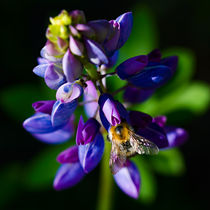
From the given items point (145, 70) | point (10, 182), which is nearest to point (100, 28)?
point (145, 70)

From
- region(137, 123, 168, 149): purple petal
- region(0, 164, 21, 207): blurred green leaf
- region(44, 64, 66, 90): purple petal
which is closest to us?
region(44, 64, 66, 90): purple petal

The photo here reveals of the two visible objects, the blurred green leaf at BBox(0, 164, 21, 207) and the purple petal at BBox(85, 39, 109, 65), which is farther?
the blurred green leaf at BBox(0, 164, 21, 207)

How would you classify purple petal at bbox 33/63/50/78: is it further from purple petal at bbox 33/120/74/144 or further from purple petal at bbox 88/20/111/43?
purple petal at bbox 33/120/74/144

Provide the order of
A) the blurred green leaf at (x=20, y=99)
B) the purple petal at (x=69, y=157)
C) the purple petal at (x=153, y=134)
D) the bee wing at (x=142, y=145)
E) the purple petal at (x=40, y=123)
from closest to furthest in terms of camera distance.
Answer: the bee wing at (x=142, y=145), the purple petal at (x=153, y=134), the purple petal at (x=40, y=123), the purple petal at (x=69, y=157), the blurred green leaf at (x=20, y=99)

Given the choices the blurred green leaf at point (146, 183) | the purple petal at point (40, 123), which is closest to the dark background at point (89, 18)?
the blurred green leaf at point (146, 183)

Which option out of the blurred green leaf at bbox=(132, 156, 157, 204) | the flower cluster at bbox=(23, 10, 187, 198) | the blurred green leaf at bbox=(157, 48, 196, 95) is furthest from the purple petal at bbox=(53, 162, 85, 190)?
the blurred green leaf at bbox=(157, 48, 196, 95)

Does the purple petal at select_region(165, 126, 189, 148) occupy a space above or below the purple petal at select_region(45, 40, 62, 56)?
below

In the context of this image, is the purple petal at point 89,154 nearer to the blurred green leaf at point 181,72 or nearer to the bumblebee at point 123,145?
the bumblebee at point 123,145

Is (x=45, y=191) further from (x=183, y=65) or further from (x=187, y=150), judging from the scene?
(x=183, y=65)
